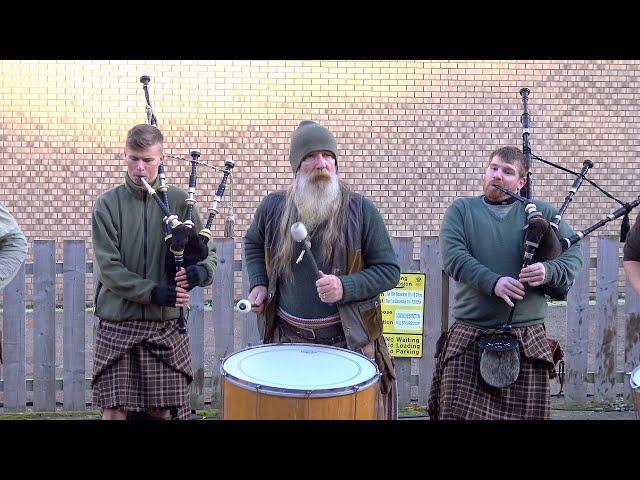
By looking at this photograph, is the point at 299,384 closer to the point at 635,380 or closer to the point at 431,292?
the point at 635,380

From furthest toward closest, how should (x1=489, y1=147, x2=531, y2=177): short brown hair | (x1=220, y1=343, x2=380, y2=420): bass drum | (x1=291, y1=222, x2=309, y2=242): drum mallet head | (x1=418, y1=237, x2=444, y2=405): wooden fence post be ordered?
1. (x1=418, y1=237, x2=444, y2=405): wooden fence post
2. (x1=489, y1=147, x2=531, y2=177): short brown hair
3. (x1=291, y1=222, x2=309, y2=242): drum mallet head
4. (x1=220, y1=343, x2=380, y2=420): bass drum

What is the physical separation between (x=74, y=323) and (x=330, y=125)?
4.34m

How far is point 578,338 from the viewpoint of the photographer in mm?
5445

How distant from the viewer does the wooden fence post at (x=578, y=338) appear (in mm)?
5406

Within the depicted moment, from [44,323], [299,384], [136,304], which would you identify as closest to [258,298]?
[136,304]

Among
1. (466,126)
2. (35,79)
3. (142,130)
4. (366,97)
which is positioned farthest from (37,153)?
(142,130)

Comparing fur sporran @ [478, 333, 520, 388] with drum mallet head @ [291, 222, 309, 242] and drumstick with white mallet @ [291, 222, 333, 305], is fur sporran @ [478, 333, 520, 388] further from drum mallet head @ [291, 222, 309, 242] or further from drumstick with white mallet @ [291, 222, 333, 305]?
drum mallet head @ [291, 222, 309, 242]

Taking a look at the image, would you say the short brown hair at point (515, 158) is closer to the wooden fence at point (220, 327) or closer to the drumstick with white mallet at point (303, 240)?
the drumstick with white mallet at point (303, 240)

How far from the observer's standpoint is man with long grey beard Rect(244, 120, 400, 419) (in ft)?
11.3

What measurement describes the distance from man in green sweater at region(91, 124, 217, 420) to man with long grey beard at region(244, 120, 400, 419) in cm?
39

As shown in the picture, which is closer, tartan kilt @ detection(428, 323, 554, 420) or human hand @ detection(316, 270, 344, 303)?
human hand @ detection(316, 270, 344, 303)

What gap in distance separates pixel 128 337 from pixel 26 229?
5.73 m

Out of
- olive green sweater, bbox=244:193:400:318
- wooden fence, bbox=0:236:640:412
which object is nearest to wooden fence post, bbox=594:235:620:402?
wooden fence, bbox=0:236:640:412

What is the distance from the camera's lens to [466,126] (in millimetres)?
8836
